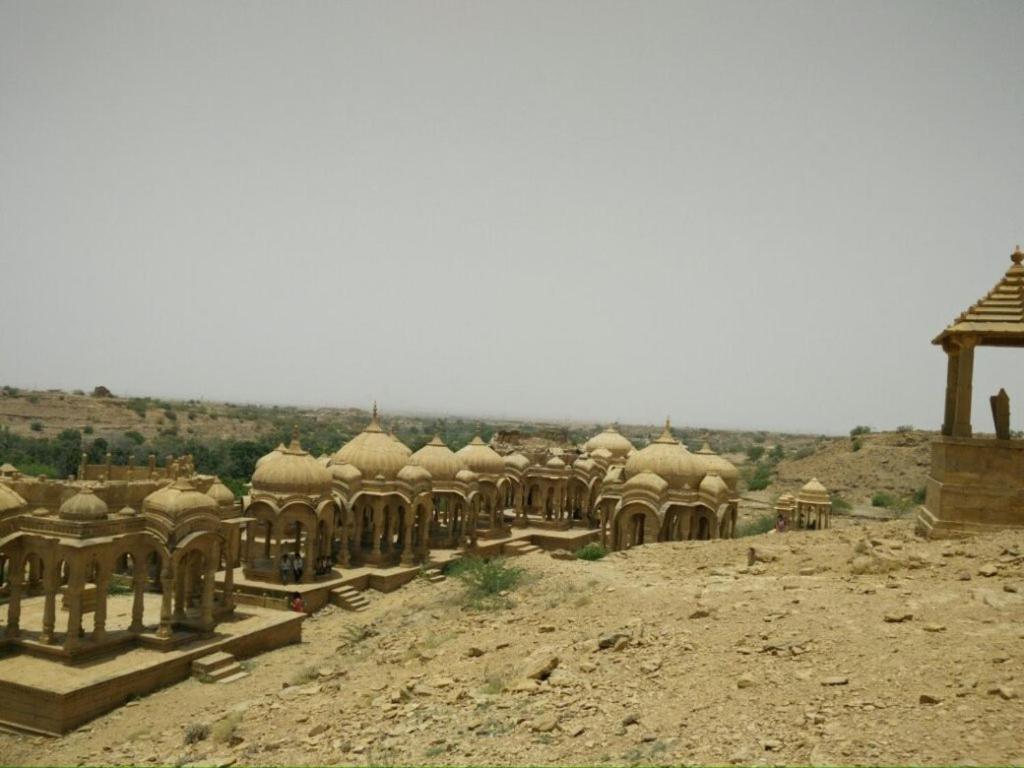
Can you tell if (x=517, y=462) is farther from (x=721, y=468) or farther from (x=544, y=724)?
(x=544, y=724)

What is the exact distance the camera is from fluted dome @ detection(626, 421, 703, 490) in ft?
87.8

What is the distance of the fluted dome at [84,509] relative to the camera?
621 inches

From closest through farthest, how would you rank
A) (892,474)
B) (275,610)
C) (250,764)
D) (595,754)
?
1. (595,754)
2. (250,764)
3. (275,610)
4. (892,474)

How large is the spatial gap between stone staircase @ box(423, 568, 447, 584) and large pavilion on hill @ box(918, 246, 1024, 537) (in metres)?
15.7

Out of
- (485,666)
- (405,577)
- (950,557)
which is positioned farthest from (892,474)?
(485,666)

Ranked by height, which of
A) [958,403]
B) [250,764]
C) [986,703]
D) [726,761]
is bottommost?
[250,764]

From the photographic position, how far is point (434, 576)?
2569 cm

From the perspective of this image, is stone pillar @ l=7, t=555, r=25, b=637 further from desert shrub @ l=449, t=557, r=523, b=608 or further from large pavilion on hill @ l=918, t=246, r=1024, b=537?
large pavilion on hill @ l=918, t=246, r=1024, b=537

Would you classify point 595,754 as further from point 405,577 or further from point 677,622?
point 405,577

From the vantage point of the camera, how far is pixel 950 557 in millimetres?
11781

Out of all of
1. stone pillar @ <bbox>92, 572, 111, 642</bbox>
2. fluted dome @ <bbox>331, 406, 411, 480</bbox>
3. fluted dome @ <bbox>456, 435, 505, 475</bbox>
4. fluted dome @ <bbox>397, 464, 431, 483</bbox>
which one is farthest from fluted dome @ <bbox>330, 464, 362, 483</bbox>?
stone pillar @ <bbox>92, 572, 111, 642</bbox>

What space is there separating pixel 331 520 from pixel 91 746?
1144cm

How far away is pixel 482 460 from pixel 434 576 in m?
7.20

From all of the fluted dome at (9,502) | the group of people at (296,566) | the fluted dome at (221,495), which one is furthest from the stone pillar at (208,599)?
the group of people at (296,566)
